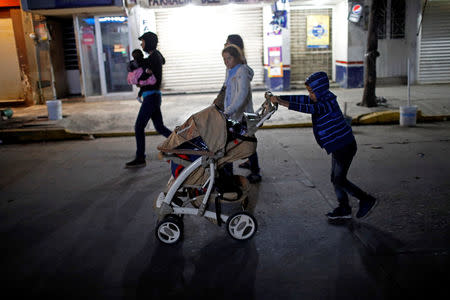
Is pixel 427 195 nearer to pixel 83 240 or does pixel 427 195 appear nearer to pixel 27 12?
pixel 83 240

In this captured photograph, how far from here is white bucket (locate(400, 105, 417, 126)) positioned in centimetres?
887

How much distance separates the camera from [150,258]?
3.68 m

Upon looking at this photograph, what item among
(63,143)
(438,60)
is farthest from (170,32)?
(438,60)

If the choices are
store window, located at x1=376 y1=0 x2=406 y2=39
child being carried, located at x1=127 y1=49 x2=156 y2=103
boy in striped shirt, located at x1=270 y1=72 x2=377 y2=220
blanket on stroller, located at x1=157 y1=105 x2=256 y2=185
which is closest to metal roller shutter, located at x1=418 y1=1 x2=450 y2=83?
store window, located at x1=376 y1=0 x2=406 y2=39

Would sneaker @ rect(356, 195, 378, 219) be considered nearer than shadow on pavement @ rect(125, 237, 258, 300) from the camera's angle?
No

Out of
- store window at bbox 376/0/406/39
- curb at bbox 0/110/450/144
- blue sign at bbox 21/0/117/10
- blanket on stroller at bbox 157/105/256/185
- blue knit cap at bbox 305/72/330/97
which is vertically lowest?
curb at bbox 0/110/450/144

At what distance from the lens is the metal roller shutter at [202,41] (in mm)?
14242

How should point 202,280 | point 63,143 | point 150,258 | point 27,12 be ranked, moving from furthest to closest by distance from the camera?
point 27,12
point 63,143
point 150,258
point 202,280

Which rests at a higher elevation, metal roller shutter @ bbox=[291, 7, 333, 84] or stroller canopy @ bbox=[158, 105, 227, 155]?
metal roller shutter @ bbox=[291, 7, 333, 84]

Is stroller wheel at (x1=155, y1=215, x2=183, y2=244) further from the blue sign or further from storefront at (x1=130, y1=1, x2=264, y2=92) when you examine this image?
storefront at (x1=130, y1=1, x2=264, y2=92)

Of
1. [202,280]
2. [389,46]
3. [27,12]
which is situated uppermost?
[27,12]

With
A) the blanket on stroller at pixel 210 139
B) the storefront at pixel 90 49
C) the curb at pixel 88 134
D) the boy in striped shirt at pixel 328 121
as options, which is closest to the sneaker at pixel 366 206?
the boy in striped shirt at pixel 328 121

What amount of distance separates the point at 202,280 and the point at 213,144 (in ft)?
3.85

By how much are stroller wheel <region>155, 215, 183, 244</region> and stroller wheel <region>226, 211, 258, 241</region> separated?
18.9 inches
